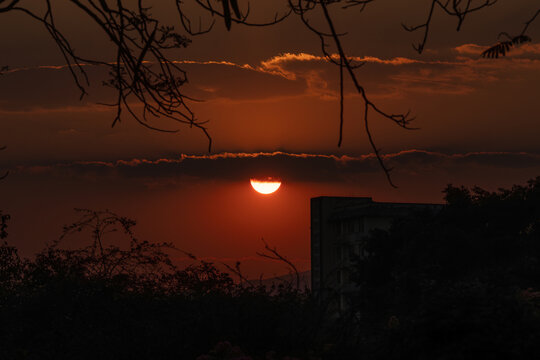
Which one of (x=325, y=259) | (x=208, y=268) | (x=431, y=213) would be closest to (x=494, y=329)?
(x=208, y=268)

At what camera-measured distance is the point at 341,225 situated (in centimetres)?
10181

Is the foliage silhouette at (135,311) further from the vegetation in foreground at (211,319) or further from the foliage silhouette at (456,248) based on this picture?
the foliage silhouette at (456,248)

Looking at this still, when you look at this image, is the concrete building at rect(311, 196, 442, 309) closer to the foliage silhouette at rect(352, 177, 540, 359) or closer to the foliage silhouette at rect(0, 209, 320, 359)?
the foliage silhouette at rect(352, 177, 540, 359)

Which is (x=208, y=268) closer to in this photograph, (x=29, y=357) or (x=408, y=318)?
(x=29, y=357)

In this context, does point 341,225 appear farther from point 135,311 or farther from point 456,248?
point 135,311

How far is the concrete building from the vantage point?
95062 mm

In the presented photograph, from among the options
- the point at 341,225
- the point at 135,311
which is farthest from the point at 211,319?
the point at 341,225

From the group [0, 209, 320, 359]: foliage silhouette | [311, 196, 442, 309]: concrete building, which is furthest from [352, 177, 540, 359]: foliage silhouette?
[311, 196, 442, 309]: concrete building

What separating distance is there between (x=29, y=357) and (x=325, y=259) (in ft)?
294

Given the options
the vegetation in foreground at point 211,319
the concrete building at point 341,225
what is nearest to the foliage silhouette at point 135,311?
the vegetation in foreground at point 211,319

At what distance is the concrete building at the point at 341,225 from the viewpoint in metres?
95.1

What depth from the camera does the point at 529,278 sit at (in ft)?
158

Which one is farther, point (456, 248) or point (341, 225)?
point (341, 225)

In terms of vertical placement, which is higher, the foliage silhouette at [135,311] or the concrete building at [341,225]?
the foliage silhouette at [135,311]
